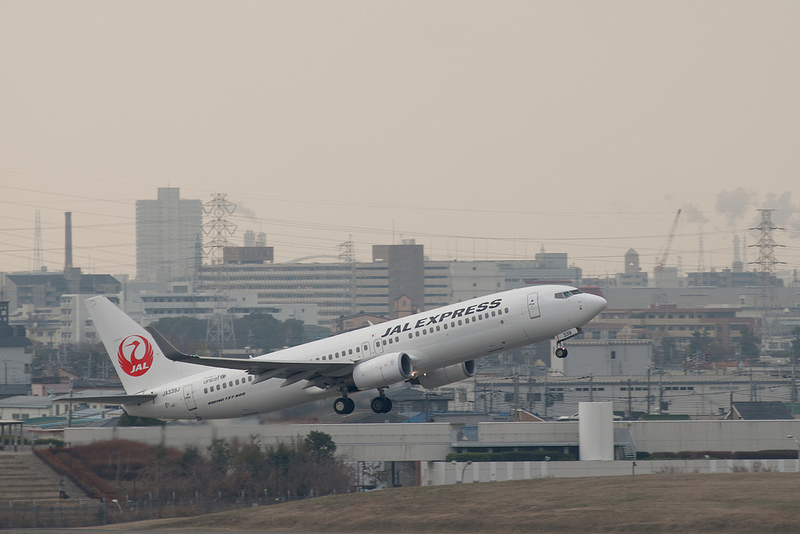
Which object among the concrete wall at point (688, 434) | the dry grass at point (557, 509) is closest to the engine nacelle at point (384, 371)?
the dry grass at point (557, 509)

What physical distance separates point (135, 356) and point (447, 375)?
60.5ft

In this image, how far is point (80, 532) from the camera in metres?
47.8

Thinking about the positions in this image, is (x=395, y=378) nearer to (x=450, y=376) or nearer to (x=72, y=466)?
(x=450, y=376)

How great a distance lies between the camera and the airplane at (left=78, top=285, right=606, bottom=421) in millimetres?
51438

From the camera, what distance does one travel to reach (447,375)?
5600cm

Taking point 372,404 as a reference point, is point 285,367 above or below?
above

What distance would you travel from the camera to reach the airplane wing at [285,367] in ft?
171

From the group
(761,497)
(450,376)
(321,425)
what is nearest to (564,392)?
(321,425)

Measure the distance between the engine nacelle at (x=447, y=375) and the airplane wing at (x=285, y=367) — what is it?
4.52m

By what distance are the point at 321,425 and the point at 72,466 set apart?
1558cm

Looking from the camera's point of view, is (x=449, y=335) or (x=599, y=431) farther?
(x=599, y=431)

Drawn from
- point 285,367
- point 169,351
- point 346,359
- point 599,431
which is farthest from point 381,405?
point 599,431

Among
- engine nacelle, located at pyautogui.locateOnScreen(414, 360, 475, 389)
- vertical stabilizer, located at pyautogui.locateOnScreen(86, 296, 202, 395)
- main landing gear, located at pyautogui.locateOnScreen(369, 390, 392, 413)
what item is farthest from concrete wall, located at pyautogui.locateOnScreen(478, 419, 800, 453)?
vertical stabilizer, located at pyautogui.locateOnScreen(86, 296, 202, 395)

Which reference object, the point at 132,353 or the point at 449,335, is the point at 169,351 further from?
the point at 449,335
